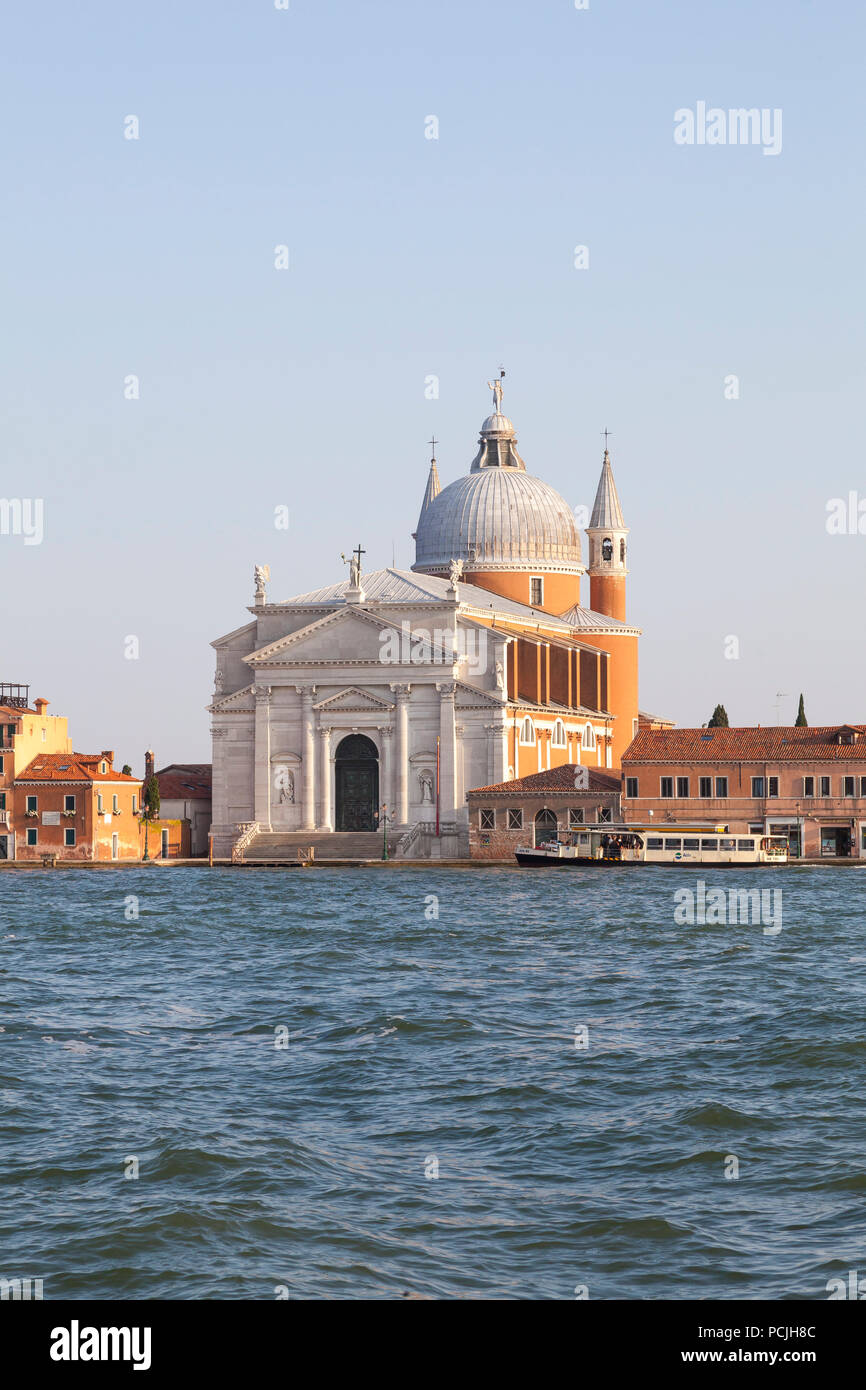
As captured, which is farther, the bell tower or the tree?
the bell tower

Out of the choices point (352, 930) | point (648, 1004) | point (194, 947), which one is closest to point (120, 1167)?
point (648, 1004)

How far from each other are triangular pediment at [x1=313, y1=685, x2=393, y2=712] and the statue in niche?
241 centimetres

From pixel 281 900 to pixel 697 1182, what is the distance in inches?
1230

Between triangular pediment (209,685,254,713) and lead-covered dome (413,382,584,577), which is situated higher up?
lead-covered dome (413,382,584,577)

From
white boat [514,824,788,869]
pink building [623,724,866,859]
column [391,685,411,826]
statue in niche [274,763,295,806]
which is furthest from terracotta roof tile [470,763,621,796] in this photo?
statue in niche [274,763,295,806]

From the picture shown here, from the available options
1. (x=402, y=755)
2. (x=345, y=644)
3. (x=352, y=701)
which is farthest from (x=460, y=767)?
(x=345, y=644)

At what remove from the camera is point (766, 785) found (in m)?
55.4

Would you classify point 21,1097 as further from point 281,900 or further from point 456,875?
point 456,875

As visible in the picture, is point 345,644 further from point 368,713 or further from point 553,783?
point 553,783

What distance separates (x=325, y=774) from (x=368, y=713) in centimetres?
247

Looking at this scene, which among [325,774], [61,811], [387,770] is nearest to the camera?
[61,811]

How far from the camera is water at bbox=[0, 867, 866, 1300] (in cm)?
968

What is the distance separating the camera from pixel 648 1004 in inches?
806

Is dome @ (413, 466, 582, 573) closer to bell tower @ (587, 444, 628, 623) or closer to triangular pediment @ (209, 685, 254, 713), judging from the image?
bell tower @ (587, 444, 628, 623)
